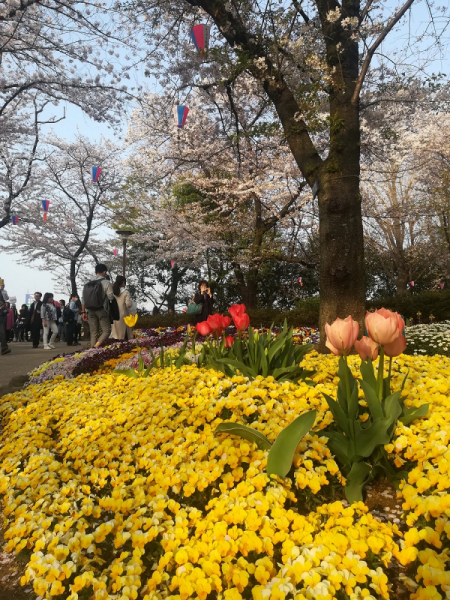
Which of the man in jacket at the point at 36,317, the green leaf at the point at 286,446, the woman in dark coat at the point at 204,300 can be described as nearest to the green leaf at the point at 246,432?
the green leaf at the point at 286,446

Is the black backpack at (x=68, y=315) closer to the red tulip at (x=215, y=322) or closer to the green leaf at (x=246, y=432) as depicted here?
the red tulip at (x=215, y=322)

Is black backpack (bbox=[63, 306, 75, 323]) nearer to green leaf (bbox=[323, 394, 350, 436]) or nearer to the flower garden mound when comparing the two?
the flower garden mound

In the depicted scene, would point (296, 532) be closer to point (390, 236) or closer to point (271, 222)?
point (271, 222)

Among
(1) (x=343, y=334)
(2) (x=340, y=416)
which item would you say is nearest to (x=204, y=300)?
(2) (x=340, y=416)

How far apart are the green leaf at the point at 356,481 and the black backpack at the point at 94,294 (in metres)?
7.36

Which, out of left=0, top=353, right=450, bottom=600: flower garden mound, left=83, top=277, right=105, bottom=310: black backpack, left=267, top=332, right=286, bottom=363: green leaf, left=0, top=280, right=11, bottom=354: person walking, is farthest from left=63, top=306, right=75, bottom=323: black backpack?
left=267, top=332, right=286, bottom=363: green leaf

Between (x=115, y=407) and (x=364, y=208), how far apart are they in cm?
1514

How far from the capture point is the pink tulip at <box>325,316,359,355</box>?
2.19 meters

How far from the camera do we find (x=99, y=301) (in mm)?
8758

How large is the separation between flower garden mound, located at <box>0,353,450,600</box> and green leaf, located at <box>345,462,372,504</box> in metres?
0.10

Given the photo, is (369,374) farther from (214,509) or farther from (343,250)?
(343,250)

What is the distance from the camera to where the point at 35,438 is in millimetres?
3279

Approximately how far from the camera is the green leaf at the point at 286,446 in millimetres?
2055

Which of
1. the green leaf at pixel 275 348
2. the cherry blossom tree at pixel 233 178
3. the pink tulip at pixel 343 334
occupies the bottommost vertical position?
the green leaf at pixel 275 348
